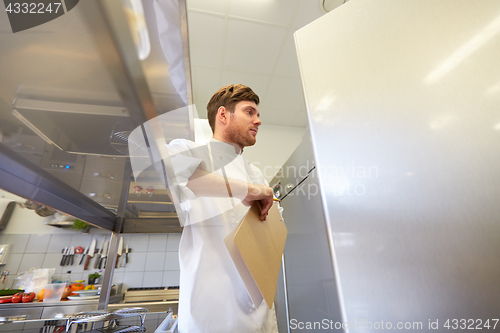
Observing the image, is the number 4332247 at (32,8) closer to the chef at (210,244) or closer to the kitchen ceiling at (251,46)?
the chef at (210,244)

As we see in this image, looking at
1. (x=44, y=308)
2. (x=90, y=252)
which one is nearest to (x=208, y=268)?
(x=44, y=308)

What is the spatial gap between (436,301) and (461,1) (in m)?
0.37

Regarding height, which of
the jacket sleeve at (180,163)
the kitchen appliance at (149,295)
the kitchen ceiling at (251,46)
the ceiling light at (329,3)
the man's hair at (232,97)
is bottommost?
the kitchen appliance at (149,295)

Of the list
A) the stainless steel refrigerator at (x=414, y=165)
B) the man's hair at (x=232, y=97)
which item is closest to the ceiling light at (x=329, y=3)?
the man's hair at (x=232, y=97)

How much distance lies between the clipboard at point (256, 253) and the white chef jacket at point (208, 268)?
0.08 m

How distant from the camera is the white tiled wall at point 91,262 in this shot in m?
2.60

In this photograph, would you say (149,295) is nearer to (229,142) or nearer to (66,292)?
(66,292)

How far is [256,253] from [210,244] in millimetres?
195

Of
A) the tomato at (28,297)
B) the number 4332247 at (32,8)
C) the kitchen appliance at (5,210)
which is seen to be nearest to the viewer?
the number 4332247 at (32,8)

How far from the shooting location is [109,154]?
52 cm

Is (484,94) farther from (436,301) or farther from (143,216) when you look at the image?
(143,216)

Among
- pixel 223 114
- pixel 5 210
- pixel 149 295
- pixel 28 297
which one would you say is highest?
pixel 5 210

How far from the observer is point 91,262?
2.75 m
